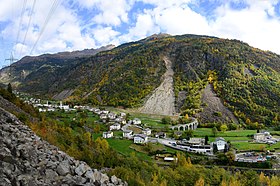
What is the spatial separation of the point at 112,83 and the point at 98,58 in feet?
201

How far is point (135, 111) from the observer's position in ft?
357

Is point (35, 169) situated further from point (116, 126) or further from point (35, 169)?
point (116, 126)

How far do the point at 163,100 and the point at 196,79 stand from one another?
21336 mm

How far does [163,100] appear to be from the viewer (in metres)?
115

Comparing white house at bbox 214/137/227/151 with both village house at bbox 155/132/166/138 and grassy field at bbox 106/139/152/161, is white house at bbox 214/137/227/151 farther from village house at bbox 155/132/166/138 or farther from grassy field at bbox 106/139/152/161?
grassy field at bbox 106/139/152/161

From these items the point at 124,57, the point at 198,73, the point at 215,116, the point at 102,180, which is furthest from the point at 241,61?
the point at 102,180

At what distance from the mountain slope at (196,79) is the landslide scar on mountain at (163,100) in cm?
212

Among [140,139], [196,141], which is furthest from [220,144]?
[140,139]

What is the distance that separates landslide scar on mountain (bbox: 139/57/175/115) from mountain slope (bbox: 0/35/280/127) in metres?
2.12

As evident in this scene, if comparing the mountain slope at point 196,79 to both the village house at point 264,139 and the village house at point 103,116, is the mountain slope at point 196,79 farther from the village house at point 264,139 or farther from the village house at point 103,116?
the village house at point 103,116

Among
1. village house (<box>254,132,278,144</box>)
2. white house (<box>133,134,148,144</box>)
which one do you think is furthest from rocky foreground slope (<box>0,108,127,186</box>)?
village house (<box>254,132,278,144</box>)

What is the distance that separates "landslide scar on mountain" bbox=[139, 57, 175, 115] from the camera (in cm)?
10725

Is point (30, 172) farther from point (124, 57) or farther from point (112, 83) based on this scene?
point (124, 57)

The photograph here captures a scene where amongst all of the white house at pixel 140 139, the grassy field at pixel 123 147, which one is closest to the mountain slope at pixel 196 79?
the white house at pixel 140 139
